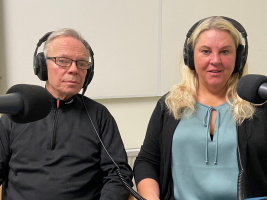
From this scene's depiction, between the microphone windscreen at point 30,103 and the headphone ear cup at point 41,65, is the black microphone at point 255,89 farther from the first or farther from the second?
the headphone ear cup at point 41,65

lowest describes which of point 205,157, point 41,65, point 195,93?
point 205,157

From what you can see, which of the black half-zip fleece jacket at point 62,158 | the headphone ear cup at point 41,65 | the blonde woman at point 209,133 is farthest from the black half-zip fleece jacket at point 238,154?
the headphone ear cup at point 41,65

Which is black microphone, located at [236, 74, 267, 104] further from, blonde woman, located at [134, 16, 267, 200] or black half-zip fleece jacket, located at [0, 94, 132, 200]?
black half-zip fleece jacket, located at [0, 94, 132, 200]

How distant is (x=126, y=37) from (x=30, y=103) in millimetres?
1706

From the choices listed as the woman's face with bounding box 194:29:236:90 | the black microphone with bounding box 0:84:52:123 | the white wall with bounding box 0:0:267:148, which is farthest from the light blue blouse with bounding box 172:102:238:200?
the black microphone with bounding box 0:84:52:123

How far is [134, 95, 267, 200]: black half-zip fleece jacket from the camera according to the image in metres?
1.42

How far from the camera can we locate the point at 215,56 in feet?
4.78

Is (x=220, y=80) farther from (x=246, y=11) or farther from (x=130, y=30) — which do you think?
(x=246, y=11)

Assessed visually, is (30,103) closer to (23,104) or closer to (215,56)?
(23,104)

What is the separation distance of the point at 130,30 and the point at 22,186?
1241 millimetres

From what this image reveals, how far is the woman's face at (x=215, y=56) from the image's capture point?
1.46m

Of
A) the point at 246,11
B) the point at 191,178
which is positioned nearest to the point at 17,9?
the point at 191,178

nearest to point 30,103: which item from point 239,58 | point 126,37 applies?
point 239,58

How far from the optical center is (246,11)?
2.48m
